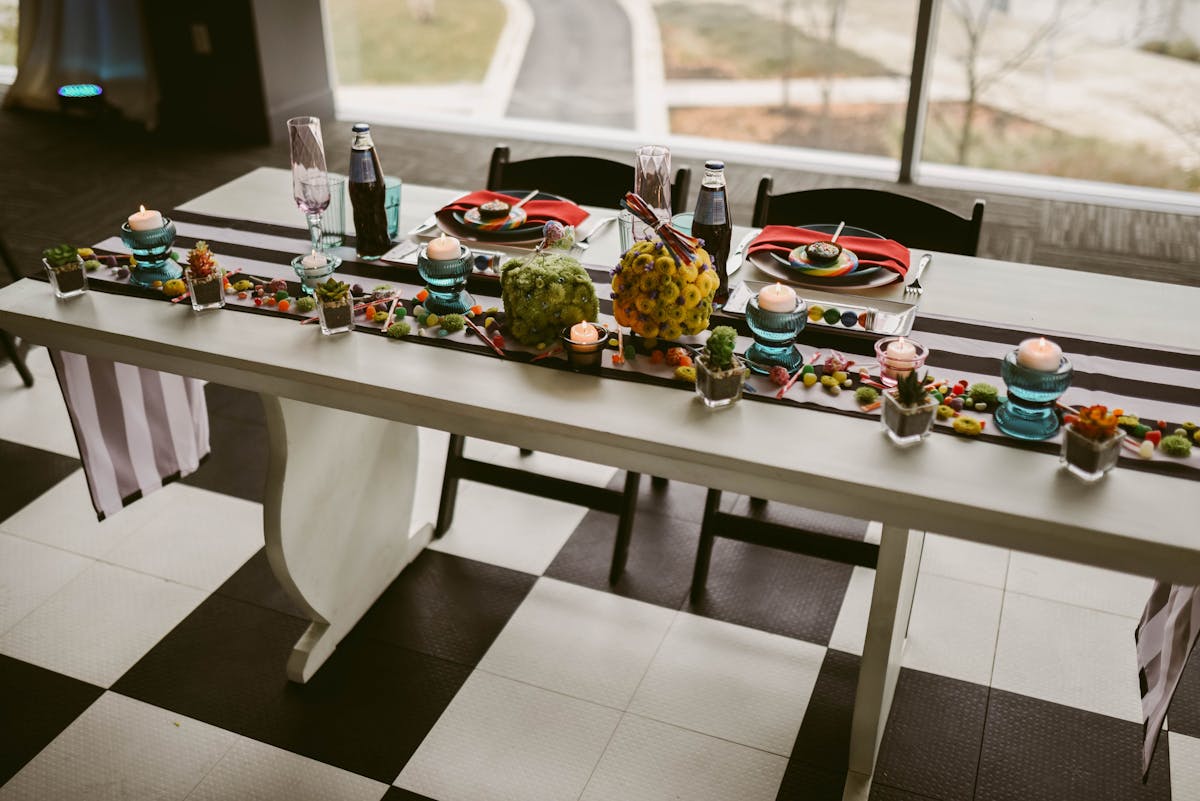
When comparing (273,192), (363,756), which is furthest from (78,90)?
(363,756)

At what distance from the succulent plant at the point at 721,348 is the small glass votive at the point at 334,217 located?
85 cm

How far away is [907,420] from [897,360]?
0.55ft

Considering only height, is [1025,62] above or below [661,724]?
above

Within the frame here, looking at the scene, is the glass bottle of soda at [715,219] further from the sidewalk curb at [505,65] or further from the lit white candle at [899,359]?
the sidewalk curb at [505,65]

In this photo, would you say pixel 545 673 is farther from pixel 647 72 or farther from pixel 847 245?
pixel 647 72

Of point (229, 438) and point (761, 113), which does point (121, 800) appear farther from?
point (761, 113)

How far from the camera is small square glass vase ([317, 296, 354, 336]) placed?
5.45ft

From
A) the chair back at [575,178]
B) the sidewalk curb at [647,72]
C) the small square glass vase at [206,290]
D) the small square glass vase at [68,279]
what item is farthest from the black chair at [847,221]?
the sidewalk curb at [647,72]

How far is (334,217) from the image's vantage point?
197 centimetres

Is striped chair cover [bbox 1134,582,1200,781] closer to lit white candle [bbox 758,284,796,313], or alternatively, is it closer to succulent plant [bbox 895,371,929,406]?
succulent plant [bbox 895,371,929,406]

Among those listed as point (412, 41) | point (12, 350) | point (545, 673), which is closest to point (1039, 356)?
point (545, 673)

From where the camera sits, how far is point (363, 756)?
1.87m

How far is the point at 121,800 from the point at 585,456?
3.45 ft

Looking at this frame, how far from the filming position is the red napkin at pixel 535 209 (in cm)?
200
